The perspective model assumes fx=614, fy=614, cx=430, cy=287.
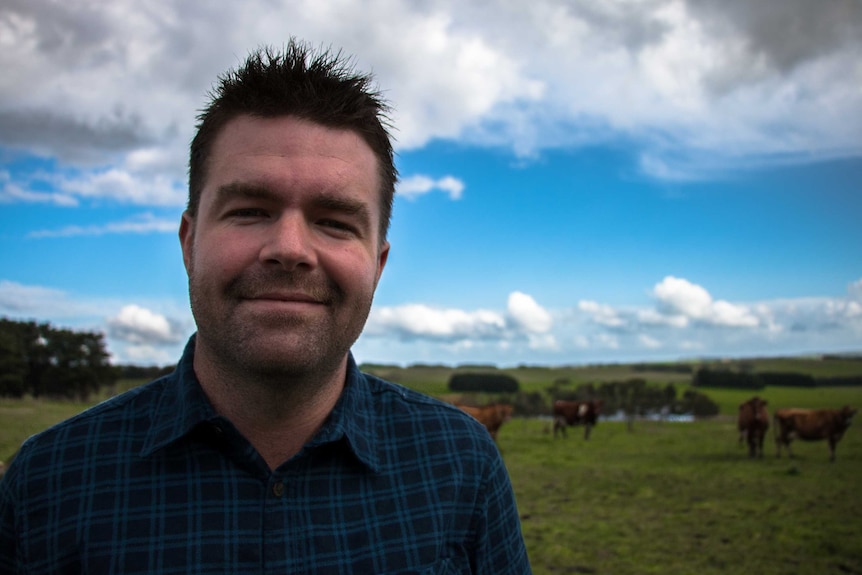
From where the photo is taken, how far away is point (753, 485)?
48.6ft

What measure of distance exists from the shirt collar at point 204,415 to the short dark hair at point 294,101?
0.49m

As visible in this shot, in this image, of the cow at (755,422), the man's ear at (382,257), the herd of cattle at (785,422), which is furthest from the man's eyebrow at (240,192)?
the cow at (755,422)

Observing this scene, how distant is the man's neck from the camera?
1.72 meters

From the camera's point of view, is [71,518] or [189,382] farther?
[189,382]

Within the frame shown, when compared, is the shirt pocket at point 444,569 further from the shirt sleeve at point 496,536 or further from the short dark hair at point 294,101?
the short dark hair at point 294,101

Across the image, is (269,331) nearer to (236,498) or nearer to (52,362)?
(236,498)

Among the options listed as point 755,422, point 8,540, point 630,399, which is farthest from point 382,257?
point 630,399

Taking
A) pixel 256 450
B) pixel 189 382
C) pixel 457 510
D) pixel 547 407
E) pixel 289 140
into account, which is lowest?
pixel 547 407

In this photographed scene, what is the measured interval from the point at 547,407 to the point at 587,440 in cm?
1769

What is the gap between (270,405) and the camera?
1.75 metres

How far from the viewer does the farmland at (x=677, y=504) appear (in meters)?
8.88

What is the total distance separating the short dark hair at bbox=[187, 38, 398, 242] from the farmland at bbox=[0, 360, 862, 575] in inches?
299

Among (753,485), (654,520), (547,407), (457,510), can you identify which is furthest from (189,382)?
(547,407)

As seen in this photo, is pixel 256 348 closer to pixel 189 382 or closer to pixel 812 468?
pixel 189 382
